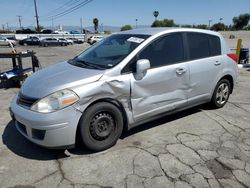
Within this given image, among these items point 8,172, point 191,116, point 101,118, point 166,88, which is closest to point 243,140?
point 191,116

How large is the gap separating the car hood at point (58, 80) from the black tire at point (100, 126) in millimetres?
391

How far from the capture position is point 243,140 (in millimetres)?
3789

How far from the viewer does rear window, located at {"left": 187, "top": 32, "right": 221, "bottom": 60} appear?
4.30 metres

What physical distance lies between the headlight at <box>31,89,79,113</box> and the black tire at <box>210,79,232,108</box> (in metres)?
3.10

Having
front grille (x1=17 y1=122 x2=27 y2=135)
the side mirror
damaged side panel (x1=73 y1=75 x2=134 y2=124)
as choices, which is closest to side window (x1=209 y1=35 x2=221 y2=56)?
the side mirror

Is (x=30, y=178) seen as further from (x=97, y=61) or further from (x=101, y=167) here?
(x=97, y=61)

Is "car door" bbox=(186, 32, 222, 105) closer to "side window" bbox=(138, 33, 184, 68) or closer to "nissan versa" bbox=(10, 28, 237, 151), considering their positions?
"nissan versa" bbox=(10, 28, 237, 151)

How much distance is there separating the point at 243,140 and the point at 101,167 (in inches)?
90.9

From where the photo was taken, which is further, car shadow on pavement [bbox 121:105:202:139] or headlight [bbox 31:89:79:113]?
car shadow on pavement [bbox 121:105:202:139]

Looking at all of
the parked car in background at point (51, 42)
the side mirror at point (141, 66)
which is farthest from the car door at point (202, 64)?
the parked car in background at point (51, 42)

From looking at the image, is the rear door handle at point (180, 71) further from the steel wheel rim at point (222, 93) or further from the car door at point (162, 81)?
the steel wheel rim at point (222, 93)

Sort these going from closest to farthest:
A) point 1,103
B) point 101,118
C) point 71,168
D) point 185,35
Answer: point 71,168, point 101,118, point 185,35, point 1,103

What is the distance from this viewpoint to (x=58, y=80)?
330 centimetres

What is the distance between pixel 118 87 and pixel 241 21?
11542 cm
